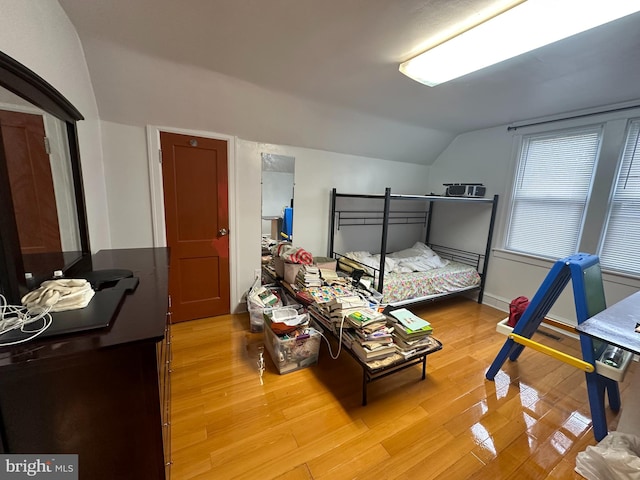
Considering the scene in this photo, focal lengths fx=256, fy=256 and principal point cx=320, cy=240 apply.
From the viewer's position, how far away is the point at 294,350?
2.01 metres

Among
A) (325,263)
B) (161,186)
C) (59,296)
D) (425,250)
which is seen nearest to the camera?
(59,296)

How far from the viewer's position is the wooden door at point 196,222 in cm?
250

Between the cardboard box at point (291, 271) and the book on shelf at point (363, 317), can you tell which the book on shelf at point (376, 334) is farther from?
the cardboard box at point (291, 271)

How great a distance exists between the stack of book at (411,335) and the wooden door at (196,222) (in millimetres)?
1931

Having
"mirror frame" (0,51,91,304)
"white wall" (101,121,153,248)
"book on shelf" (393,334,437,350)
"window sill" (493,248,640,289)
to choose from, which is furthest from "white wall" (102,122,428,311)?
"book on shelf" (393,334,437,350)

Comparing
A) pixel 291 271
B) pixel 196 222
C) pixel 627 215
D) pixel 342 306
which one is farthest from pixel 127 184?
pixel 627 215

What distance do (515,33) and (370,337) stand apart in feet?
6.51

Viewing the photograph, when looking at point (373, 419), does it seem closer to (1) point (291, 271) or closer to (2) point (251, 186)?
(1) point (291, 271)

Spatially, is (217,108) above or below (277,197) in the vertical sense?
above

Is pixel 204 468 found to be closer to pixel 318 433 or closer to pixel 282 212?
pixel 318 433

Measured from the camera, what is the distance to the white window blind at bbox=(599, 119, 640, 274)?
7.70 feet

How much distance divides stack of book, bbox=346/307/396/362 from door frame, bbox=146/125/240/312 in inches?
63.7

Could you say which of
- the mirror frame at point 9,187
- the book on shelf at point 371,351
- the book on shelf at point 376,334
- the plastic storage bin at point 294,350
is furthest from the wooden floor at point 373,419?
the mirror frame at point 9,187

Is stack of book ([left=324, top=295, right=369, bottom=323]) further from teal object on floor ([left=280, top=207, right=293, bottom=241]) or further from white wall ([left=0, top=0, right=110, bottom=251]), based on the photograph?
white wall ([left=0, top=0, right=110, bottom=251])
